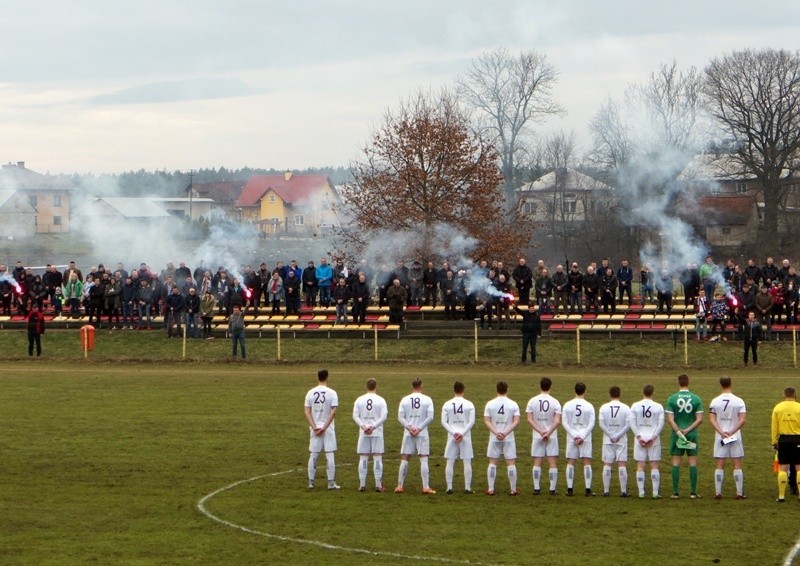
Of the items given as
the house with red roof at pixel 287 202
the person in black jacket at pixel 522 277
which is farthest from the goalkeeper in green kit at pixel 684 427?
the house with red roof at pixel 287 202

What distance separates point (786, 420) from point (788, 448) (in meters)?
0.44

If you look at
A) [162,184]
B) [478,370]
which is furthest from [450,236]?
[162,184]

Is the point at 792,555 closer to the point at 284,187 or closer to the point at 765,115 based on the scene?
the point at 765,115

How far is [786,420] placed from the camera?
18.2 m

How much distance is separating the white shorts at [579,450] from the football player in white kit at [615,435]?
289mm

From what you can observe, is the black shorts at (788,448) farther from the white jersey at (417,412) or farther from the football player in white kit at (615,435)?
the white jersey at (417,412)

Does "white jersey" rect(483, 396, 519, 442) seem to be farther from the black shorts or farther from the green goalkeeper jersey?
the black shorts

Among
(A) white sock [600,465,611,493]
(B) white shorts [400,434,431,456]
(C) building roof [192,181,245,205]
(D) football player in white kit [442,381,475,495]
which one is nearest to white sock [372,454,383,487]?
(B) white shorts [400,434,431,456]

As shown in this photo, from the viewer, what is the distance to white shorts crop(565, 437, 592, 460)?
18.8 meters

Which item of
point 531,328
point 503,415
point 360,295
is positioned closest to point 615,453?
→ point 503,415

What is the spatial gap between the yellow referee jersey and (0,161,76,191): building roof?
5276 cm

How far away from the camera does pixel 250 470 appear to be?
69.8ft

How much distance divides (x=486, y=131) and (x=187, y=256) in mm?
25002

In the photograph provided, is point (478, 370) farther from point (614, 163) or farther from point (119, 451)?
point (614, 163)
